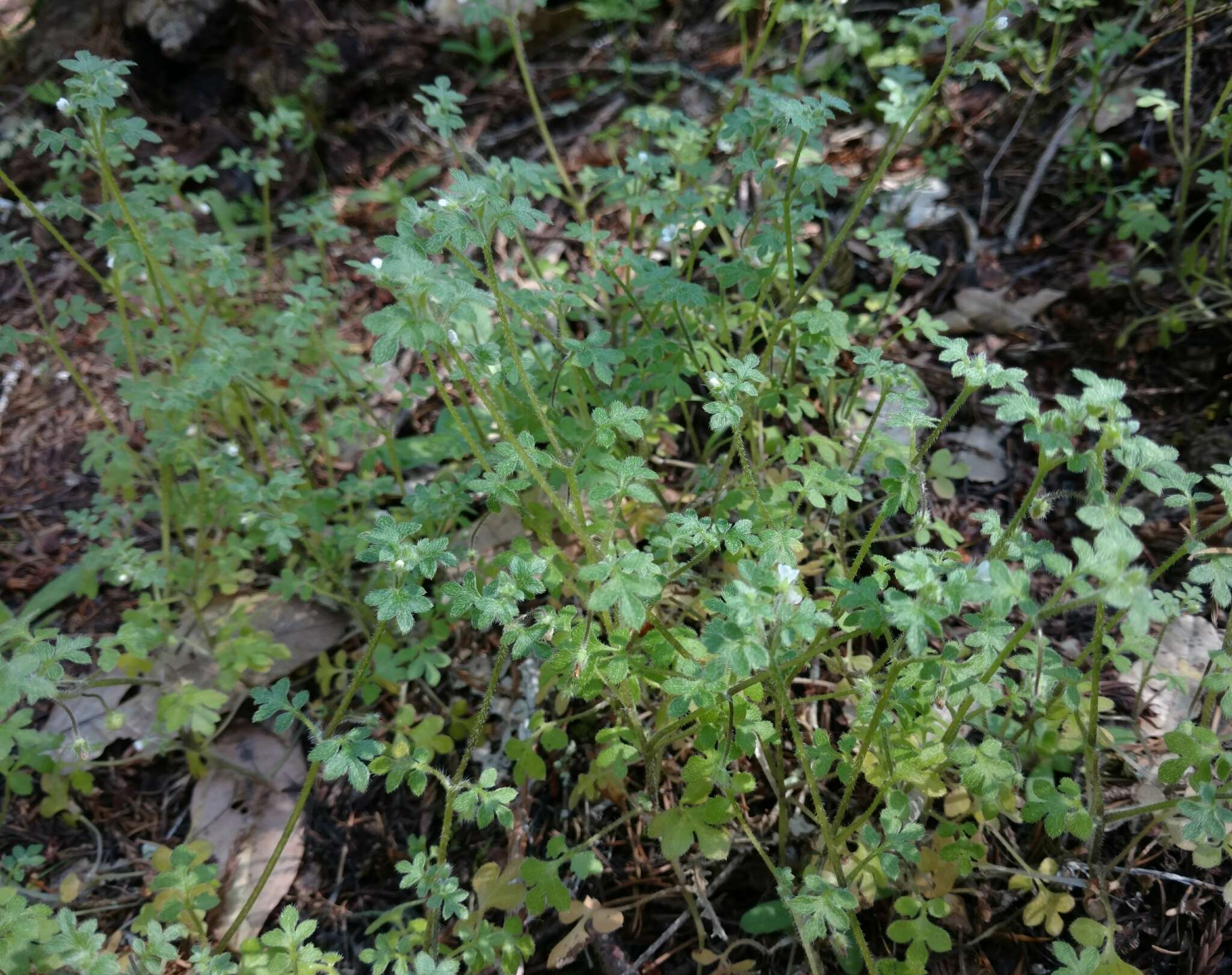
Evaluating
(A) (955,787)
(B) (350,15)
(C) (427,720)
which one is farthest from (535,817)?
(B) (350,15)

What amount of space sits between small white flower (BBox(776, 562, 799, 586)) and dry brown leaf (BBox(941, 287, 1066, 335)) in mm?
2234

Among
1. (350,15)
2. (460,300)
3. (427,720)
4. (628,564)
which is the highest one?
(350,15)

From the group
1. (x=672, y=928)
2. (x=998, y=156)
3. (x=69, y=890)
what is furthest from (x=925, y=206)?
(x=69, y=890)

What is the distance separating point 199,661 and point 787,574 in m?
2.47

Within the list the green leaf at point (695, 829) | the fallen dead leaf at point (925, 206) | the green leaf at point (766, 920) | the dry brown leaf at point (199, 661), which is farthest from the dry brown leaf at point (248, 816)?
the fallen dead leaf at point (925, 206)

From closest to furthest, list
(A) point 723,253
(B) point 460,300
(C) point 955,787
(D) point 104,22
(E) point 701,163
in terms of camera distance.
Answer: (B) point 460,300, (C) point 955,787, (E) point 701,163, (A) point 723,253, (D) point 104,22

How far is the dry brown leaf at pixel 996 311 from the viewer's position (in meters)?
3.46

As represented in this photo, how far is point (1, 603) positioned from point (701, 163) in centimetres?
300

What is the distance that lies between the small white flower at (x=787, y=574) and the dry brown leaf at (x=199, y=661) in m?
2.03

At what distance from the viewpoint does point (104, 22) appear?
5.06 m

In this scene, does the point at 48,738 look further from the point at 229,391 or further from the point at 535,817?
the point at 535,817

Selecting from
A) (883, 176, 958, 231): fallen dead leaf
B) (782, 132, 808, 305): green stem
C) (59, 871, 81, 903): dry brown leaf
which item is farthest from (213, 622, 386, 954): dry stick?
(883, 176, 958, 231): fallen dead leaf

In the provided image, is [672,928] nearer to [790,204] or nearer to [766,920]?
[766,920]

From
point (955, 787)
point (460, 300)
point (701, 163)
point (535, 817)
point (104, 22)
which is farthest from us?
point (104, 22)
